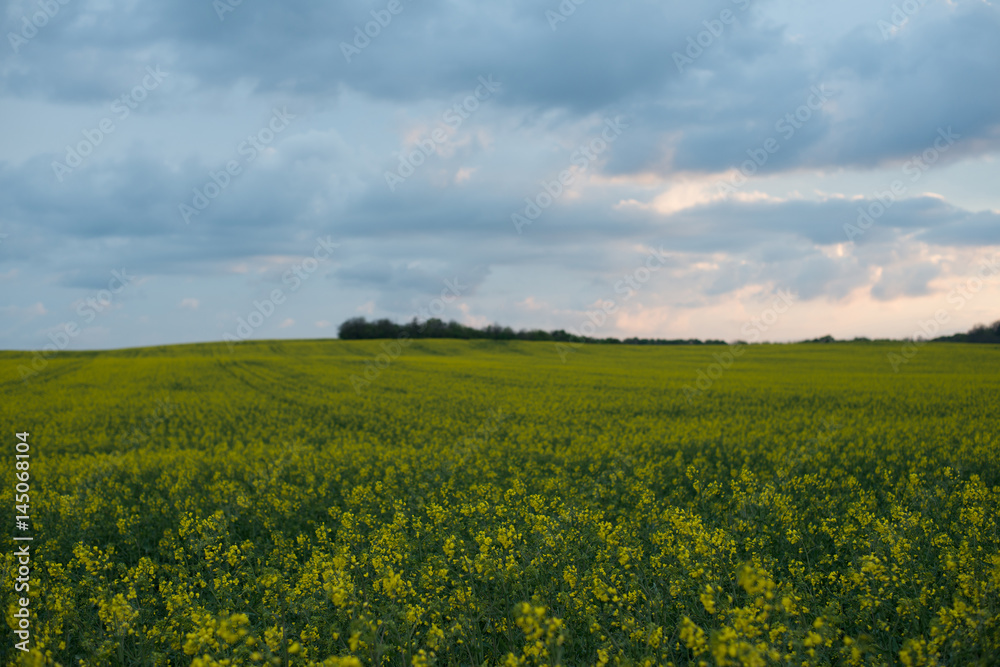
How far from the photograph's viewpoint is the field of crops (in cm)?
445

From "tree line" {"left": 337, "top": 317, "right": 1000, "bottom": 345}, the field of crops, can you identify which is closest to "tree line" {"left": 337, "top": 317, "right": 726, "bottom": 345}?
"tree line" {"left": 337, "top": 317, "right": 1000, "bottom": 345}

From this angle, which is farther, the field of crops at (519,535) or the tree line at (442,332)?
the tree line at (442,332)

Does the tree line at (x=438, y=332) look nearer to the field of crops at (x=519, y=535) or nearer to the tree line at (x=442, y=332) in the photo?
the tree line at (x=442, y=332)

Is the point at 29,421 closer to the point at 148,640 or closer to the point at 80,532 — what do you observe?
the point at 80,532

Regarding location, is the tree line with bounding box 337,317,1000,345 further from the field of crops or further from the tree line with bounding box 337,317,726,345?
the field of crops

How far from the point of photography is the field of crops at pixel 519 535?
445 centimetres

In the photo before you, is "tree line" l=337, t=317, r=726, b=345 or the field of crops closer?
the field of crops

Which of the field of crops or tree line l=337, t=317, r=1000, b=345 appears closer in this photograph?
the field of crops

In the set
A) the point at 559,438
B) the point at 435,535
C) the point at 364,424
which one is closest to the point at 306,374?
the point at 364,424

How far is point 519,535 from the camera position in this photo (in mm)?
5758

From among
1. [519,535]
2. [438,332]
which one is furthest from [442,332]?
[519,535]

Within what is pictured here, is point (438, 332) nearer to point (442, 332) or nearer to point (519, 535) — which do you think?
point (442, 332)

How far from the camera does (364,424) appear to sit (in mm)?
17734

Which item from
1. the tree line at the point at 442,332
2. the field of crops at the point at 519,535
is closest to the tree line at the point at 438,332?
the tree line at the point at 442,332
